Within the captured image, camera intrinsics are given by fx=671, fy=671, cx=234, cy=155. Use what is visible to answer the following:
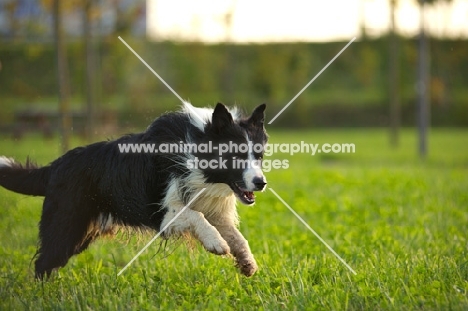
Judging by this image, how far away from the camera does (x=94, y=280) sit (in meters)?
5.21

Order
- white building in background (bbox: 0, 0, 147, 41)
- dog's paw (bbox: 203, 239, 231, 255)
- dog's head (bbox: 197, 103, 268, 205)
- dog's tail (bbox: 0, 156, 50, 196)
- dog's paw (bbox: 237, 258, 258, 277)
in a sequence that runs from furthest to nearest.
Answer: white building in background (bbox: 0, 0, 147, 41), dog's tail (bbox: 0, 156, 50, 196), dog's paw (bbox: 237, 258, 258, 277), dog's head (bbox: 197, 103, 268, 205), dog's paw (bbox: 203, 239, 231, 255)

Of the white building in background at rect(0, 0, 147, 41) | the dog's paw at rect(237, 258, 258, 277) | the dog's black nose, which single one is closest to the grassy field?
the dog's paw at rect(237, 258, 258, 277)

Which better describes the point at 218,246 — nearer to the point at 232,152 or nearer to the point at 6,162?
the point at 232,152

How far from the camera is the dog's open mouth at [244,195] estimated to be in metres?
5.31

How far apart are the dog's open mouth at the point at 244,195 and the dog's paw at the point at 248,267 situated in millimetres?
488

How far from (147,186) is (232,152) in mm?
762

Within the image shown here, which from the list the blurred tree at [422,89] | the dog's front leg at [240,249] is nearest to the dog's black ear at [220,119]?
the dog's front leg at [240,249]

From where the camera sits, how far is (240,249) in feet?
17.9

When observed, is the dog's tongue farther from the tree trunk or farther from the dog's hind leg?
the tree trunk

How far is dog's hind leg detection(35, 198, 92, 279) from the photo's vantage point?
5.44 m

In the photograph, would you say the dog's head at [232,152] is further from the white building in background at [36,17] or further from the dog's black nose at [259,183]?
the white building in background at [36,17]

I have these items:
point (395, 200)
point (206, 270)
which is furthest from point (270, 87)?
point (206, 270)

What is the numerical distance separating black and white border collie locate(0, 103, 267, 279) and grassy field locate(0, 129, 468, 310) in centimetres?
29

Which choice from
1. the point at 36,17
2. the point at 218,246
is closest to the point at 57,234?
the point at 218,246
